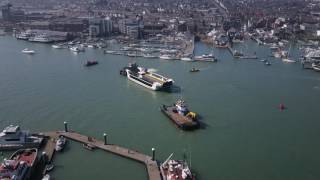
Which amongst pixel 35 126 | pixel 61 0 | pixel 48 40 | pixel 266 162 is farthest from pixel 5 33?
pixel 61 0

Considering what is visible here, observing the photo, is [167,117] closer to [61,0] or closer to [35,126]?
[35,126]

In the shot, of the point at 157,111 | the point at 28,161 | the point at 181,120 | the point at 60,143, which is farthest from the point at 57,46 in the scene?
the point at 28,161

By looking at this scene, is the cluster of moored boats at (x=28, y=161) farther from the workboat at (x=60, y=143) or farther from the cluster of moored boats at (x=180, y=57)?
the cluster of moored boats at (x=180, y=57)

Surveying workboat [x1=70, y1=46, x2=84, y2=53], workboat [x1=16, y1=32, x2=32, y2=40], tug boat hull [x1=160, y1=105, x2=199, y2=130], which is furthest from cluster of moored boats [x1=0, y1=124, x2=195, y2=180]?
workboat [x1=16, y1=32, x2=32, y2=40]

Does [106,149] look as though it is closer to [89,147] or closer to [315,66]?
[89,147]

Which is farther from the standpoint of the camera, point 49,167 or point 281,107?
point 281,107

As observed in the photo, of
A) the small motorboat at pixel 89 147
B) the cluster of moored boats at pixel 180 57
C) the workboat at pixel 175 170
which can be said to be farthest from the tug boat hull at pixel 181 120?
the cluster of moored boats at pixel 180 57
